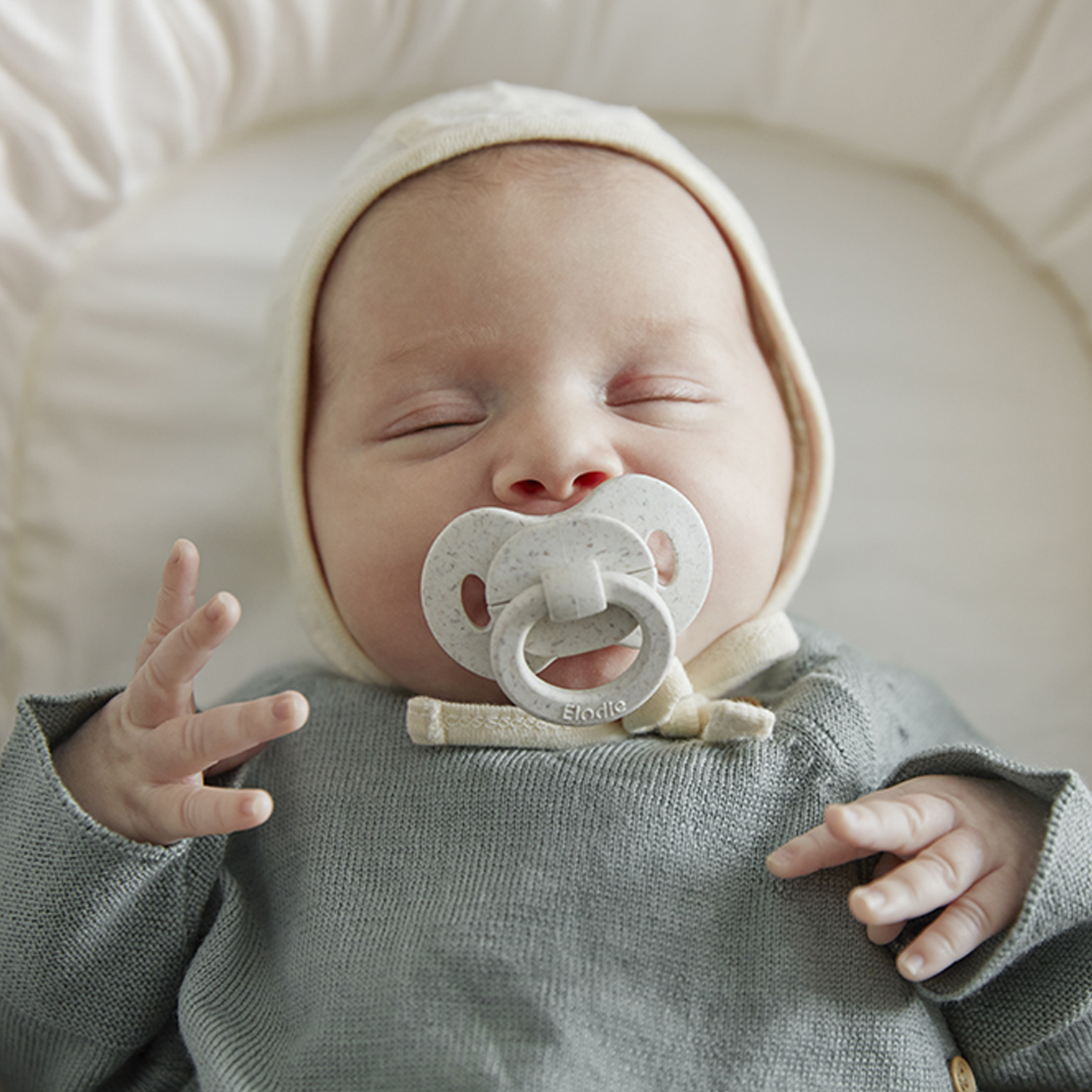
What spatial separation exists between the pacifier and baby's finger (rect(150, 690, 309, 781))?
168 millimetres

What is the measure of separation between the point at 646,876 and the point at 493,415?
1.48 feet

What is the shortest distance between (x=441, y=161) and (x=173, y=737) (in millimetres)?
675

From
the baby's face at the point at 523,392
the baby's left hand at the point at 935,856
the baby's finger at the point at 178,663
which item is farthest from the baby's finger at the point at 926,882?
the baby's finger at the point at 178,663

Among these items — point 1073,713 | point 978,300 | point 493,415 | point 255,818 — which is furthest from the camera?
point 978,300

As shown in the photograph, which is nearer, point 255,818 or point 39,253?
point 255,818

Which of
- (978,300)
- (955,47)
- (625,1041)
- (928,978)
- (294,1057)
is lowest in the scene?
(294,1057)

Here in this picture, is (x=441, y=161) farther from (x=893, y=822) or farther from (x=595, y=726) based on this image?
(x=893, y=822)

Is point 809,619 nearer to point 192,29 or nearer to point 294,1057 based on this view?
point 294,1057

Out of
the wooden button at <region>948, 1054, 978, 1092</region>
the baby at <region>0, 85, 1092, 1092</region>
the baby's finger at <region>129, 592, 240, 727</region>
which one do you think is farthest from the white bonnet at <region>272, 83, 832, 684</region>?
the wooden button at <region>948, 1054, 978, 1092</region>

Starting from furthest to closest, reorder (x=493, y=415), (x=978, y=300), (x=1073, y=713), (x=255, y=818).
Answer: (x=978, y=300) < (x=1073, y=713) < (x=493, y=415) < (x=255, y=818)

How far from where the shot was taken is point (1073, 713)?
4.93ft

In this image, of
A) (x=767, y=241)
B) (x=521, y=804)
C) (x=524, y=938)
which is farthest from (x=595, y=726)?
(x=767, y=241)

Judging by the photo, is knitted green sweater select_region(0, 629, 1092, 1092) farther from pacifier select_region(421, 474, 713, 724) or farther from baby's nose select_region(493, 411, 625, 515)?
baby's nose select_region(493, 411, 625, 515)

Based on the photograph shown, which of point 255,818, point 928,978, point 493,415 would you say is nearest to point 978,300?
point 493,415
